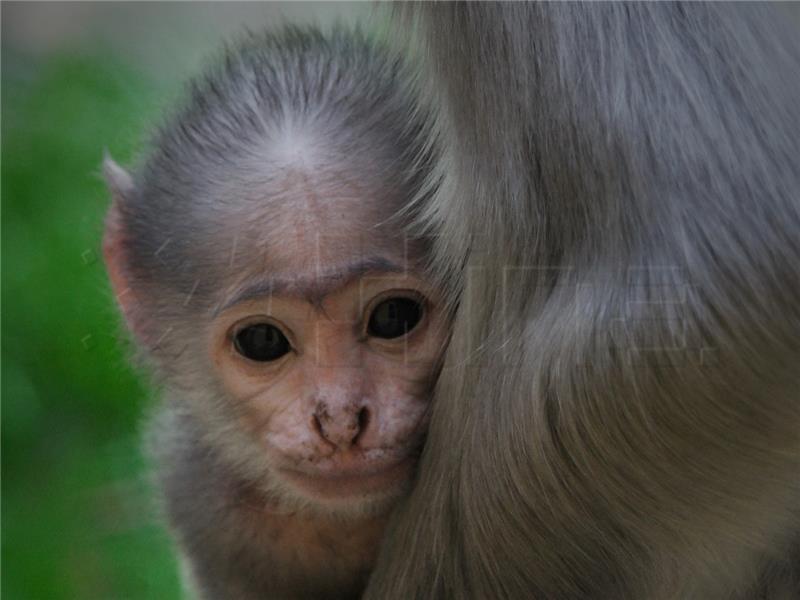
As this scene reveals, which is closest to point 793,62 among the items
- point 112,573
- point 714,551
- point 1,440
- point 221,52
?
point 714,551

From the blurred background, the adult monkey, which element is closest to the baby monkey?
the adult monkey

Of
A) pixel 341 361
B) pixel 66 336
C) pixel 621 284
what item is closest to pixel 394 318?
pixel 341 361

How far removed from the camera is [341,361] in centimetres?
175

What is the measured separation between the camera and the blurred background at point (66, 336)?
8.65ft

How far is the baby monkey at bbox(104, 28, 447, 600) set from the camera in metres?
1.73

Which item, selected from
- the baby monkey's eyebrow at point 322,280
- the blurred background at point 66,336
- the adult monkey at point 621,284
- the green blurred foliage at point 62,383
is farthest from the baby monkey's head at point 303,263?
the green blurred foliage at point 62,383

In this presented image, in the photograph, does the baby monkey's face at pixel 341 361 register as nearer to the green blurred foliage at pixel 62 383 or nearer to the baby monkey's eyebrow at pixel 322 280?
the baby monkey's eyebrow at pixel 322 280

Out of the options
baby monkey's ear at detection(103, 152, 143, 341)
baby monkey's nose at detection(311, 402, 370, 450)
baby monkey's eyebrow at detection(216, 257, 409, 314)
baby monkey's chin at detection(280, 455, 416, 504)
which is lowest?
baby monkey's chin at detection(280, 455, 416, 504)

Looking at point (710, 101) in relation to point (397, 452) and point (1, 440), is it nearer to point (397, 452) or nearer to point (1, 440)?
point (397, 452)

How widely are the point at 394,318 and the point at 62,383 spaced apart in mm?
1399

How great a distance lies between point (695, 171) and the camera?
1.32 meters

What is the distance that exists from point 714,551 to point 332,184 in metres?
0.69

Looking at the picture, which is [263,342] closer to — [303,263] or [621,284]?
[303,263]

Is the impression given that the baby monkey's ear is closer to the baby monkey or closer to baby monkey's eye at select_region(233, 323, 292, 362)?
the baby monkey
